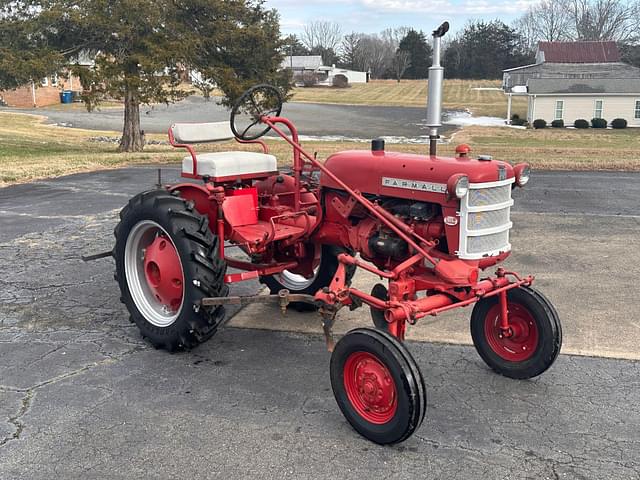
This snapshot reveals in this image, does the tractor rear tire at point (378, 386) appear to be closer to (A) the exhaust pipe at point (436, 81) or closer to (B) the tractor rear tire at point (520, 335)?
(B) the tractor rear tire at point (520, 335)

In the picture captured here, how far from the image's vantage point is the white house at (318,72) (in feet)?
258

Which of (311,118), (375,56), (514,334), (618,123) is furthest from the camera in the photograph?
(375,56)

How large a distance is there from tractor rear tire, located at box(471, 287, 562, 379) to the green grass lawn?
11016 millimetres

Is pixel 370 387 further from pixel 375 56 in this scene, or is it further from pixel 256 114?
pixel 375 56

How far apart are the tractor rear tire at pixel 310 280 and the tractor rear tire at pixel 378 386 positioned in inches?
66.0

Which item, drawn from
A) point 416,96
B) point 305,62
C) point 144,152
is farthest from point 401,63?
point 144,152

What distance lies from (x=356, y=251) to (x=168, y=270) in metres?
1.43

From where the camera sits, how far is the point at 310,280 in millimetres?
5598

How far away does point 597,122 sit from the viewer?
122 feet

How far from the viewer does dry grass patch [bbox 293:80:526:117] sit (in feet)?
168

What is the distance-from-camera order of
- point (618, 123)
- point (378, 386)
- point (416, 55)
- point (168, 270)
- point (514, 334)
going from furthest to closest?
point (416, 55), point (618, 123), point (168, 270), point (514, 334), point (378, 386)

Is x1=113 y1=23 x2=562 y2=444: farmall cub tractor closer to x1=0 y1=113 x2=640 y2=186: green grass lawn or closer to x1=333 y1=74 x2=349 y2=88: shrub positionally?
x1=0 y1=113 x2=640 y2=186: green grass lawn

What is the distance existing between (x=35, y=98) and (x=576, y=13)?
69.6m

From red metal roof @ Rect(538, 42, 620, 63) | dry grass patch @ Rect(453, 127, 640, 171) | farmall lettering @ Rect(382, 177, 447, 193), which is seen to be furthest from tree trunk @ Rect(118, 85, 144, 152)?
red metal roof @ Rect(538, 42, 620, 63)
